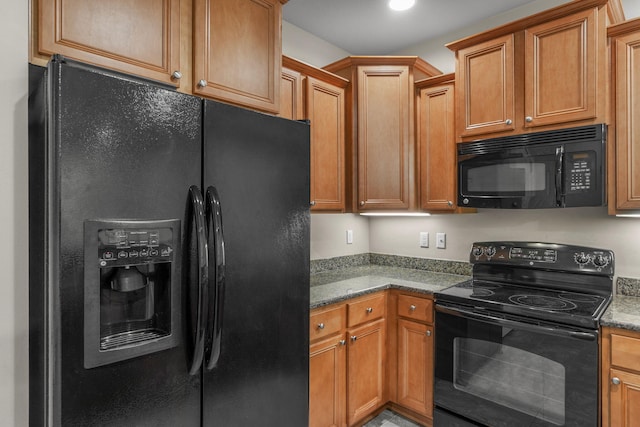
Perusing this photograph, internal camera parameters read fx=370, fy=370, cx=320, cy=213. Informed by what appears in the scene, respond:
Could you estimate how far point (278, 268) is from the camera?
145cm

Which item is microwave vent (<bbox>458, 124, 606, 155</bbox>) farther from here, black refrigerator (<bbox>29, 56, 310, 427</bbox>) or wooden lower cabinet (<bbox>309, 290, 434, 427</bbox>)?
black refrigerator (<bbox>29, 56, 310, 427</bbox>)


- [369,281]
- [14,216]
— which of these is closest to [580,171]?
[369,281]

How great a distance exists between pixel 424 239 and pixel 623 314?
1.38 meters

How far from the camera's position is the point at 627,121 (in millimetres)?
1848

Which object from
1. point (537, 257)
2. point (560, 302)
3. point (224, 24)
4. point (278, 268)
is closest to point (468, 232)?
point (537, 257)

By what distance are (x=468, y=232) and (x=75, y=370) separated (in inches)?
97.7

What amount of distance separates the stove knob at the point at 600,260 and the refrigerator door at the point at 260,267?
167cm

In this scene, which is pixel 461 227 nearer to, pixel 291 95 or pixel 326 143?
pixel 326 143

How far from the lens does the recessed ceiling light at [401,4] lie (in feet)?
7.67

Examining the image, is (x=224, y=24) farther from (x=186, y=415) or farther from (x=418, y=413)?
(x=418, y=413)

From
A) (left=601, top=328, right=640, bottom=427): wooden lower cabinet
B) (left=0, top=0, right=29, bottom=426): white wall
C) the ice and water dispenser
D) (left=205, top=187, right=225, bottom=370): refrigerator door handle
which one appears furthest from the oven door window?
(left=0, top=0, right=29, bottom=426): white wall

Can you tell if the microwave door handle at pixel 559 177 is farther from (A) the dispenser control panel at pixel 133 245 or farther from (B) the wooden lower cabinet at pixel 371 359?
→ (A) the dispenser control panel at pixel 133 245

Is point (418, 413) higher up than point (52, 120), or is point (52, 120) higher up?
point (52, 120)

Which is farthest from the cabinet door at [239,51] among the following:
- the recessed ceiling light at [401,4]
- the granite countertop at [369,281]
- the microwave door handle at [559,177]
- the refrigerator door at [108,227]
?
the microwave door handle at [559,177]
